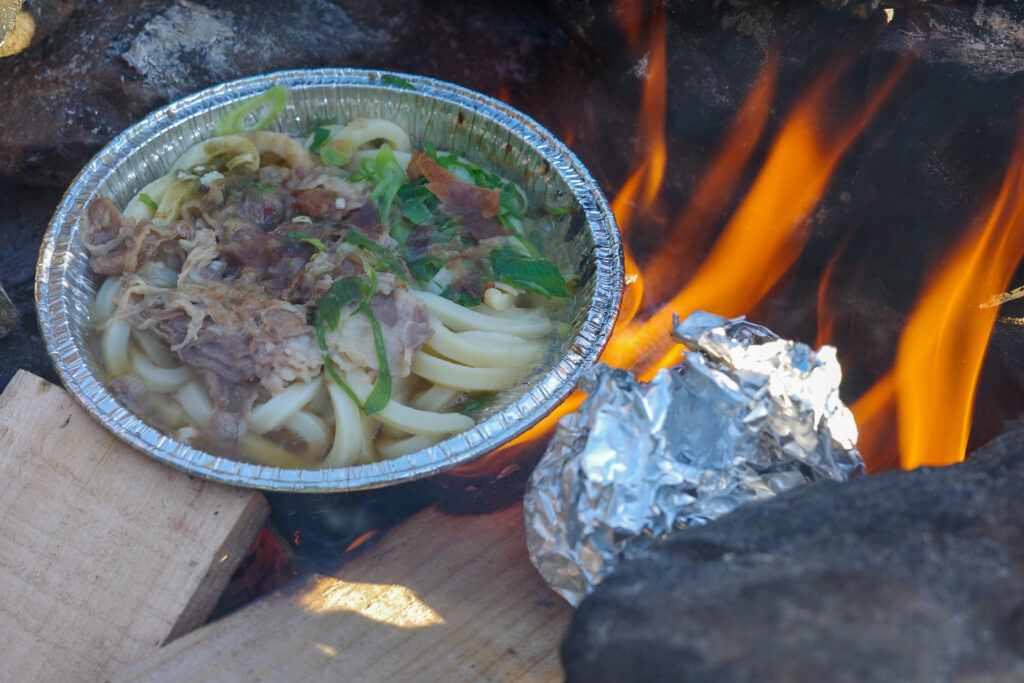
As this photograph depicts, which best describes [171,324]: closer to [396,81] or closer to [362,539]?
[362,539]

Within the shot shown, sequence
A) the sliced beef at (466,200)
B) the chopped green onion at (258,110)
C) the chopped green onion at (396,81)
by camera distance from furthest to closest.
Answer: the chopped green onion at (396,81) < the chopped green onion at (258,110) < the sliced beef at (466,200)

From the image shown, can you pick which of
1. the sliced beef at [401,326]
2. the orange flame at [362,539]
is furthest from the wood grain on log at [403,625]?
the sliced beef at [401,326]

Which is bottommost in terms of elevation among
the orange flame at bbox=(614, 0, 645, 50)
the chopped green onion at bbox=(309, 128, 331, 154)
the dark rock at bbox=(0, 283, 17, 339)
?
the dark rock at bbox=(0, 283, 17, 339)

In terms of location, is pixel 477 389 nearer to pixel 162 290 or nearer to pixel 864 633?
pixel 162 290

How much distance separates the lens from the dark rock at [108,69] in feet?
10.9

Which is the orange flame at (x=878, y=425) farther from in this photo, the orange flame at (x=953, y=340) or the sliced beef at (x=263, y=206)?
the sliced beef at (x=263, y=206)

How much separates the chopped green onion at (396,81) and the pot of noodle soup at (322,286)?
10mm

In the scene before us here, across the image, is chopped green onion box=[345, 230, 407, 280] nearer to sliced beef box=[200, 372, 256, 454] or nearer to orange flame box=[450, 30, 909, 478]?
sliced beef box=[200, 372, 256, 454]

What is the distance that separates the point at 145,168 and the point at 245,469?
5.16 ft

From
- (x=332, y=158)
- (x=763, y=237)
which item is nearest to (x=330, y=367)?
(x=332, y=158)

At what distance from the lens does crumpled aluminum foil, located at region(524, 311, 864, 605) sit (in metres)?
2.03

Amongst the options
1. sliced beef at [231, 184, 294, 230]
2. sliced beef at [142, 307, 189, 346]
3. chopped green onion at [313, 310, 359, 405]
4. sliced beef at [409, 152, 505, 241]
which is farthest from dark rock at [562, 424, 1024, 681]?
sliced beef at [231, 184, 294, 230]

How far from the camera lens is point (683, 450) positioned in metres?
2.14

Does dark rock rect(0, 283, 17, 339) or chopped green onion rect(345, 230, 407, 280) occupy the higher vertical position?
chopped green onion rect(345, 230, 407, 280)
